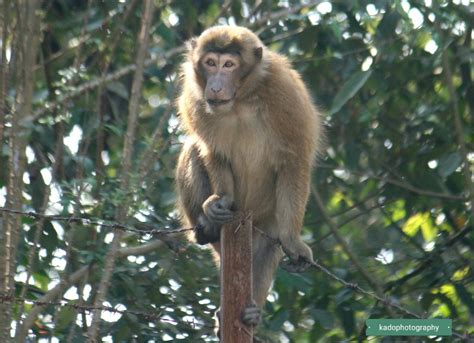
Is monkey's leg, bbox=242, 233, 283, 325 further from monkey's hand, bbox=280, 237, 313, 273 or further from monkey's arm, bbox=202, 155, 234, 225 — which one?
monkey's arm, bbox=202, 155, 234, 225

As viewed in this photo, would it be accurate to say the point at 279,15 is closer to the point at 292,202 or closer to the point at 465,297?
the point at 292,202

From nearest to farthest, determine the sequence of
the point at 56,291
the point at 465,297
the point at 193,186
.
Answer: the point at 193,186 < the point at 56,291 < the point at 465,297

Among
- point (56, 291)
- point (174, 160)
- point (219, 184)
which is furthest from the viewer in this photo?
point (174, 160)

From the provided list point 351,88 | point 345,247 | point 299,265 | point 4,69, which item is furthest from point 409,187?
point 4,69

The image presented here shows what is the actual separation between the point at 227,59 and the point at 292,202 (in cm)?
95

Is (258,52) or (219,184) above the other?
(258,52)

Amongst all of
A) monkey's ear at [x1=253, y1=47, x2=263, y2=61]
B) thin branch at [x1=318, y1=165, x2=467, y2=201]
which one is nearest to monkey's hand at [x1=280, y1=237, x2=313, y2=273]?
monkey's ear at [x1=253, y1=47, x2=263, y2=61]

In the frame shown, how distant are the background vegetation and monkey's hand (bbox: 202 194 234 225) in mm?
705

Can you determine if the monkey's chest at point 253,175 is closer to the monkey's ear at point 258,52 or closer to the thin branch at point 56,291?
the monkey's ear at point 258,52

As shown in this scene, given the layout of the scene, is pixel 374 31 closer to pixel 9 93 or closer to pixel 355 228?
pixel 355 228

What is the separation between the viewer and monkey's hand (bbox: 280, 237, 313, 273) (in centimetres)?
727

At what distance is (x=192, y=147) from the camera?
7.88 metres

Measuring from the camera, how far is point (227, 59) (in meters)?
7.50

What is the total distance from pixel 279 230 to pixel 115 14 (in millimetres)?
2664
